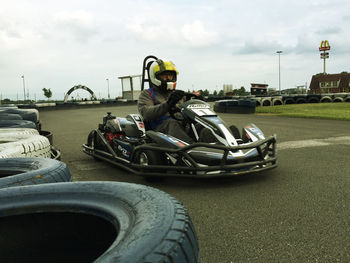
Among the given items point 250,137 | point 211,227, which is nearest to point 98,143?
point 250,137

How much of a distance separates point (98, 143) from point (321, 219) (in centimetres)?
363

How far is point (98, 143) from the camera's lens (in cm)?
541

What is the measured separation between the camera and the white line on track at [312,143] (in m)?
6.14

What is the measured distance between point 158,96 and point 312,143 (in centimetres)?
320

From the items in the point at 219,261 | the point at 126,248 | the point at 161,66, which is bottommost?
the point at 219,261

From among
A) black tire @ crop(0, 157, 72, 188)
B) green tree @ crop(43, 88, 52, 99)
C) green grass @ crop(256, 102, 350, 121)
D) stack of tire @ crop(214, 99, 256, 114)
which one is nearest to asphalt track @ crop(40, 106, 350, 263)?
black tire @ crop(0, 157, 72, 188)

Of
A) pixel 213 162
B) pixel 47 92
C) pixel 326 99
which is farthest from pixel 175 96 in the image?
pixel 47 92

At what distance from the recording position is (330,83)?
2539 inches

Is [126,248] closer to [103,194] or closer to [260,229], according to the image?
[103,194]

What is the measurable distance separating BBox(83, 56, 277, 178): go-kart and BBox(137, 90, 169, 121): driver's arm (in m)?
0.19

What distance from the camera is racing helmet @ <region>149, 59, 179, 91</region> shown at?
4.75 m

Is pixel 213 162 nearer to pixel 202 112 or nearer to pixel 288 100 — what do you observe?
pixel 202 112

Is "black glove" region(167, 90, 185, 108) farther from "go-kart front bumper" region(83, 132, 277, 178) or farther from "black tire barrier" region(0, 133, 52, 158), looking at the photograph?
"black tire barrier" region(0, 133, 52, 158)

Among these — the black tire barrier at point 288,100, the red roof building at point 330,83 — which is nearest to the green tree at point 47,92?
the red roof building at point 330,83
